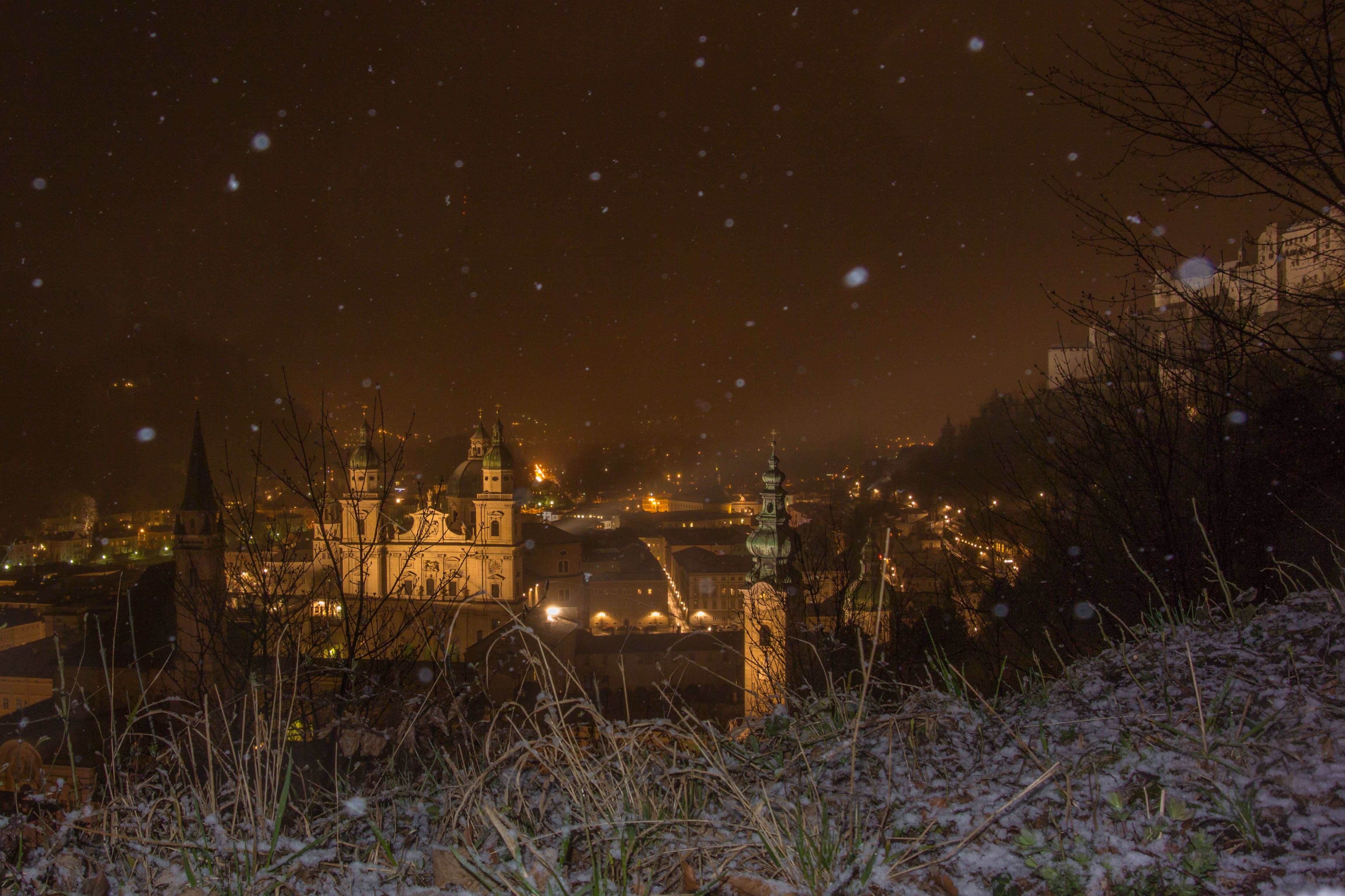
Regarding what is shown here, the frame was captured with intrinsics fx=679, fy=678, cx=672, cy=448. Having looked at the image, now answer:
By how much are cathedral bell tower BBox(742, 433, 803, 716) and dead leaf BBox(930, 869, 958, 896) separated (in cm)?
718

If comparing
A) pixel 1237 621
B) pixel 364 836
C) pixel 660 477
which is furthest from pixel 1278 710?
pixel 660 477

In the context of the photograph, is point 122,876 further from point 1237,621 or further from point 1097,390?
point 1097,390

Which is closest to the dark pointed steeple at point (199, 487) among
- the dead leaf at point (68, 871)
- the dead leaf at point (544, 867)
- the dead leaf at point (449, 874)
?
the dead leaf at point (68, 871)

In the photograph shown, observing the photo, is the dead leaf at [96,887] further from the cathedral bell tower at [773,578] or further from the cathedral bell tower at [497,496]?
the cathedral bell tower at [497,496]

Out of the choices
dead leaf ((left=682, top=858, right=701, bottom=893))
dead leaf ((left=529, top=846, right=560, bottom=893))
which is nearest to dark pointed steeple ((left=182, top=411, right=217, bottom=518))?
dead leaf ((left=529, top=846, right=560, bottom=893))

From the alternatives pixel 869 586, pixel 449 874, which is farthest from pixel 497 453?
pixel 449 874

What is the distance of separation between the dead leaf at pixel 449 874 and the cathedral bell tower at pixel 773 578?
7205 mm

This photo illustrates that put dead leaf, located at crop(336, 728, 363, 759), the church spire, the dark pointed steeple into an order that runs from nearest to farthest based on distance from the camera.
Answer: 1. dead leaf, located at crop(336, 728, 363, 759)
2. the church spire
3. the dark pointed steeple

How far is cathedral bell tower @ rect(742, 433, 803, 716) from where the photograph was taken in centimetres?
923

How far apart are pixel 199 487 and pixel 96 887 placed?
80.5 ft

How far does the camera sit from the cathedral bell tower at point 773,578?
9.23 meters

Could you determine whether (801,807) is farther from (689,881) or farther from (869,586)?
(869,586)

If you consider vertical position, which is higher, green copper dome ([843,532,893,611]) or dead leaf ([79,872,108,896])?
dead leaf ([79,872,108,896])

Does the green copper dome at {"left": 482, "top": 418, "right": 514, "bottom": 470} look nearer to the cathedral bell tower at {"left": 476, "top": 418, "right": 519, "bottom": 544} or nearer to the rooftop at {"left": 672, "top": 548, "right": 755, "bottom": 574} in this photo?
the cathedral bell tower at {"left": 476, "top": 418, "right": 519, "bottom": 544}
